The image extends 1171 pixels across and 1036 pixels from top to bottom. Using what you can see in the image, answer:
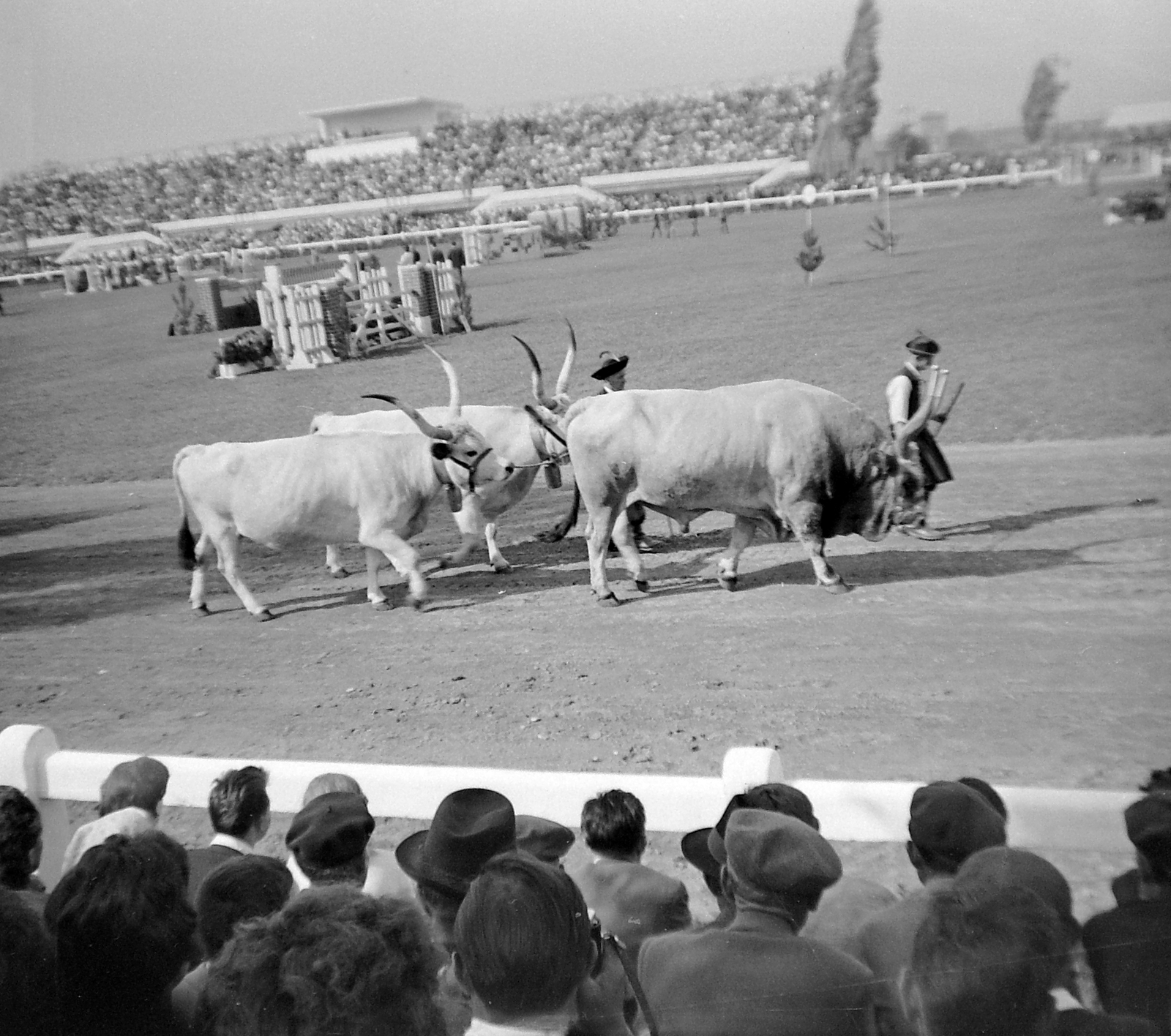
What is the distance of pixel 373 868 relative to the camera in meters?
3.06

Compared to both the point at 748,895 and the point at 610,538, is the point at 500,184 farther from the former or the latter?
the point at 748,895

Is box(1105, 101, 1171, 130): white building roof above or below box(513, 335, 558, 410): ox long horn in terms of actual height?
above

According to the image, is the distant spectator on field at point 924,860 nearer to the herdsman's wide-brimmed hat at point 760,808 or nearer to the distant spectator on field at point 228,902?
the herdsman's wide-brimmed hat at point 760,808

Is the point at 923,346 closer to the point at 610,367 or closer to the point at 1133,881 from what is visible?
the point at 610,367

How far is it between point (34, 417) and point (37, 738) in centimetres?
157

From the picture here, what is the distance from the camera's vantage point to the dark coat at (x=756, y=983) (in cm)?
221

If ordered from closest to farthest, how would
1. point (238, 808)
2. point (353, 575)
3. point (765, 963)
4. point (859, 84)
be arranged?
point (765, 963)
point (238, 808)
point (859, 84)
point (353, 575)

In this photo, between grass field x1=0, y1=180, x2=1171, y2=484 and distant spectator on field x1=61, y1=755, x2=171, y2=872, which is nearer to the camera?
distant spectator on field x1=61, y1=755, x2=171, y2=872

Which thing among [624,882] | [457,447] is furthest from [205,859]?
[457,447]

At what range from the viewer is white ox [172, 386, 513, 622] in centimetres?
523

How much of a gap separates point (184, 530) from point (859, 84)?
324 centimetres

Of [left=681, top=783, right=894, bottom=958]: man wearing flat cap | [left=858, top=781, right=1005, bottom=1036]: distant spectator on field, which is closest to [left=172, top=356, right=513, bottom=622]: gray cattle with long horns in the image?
[left=681, top=783, right=894, bottom=958]: man wearing flat cap

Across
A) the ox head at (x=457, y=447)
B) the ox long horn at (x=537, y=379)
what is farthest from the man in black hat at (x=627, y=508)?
the ox head at (x=457, y=447)

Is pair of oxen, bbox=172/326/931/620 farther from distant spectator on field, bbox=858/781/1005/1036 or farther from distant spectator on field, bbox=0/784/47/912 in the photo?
distant spectator on field, bbox=858/781/1005/1036
